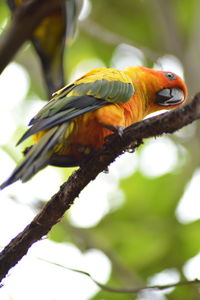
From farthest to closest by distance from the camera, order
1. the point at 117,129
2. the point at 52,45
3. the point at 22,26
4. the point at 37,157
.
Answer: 1. the point at 52,45
2. the point at 117,129
3. the point at 37,157
4. the point at 22,26

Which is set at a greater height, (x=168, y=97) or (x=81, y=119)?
(x=168, y=97)

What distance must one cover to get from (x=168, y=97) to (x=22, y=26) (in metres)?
2.58

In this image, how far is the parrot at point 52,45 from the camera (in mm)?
3695

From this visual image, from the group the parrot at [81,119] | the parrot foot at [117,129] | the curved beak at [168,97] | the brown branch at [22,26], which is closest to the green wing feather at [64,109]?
the parrot at [81,119]

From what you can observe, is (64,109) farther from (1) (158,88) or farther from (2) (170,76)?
(2) (170,76)

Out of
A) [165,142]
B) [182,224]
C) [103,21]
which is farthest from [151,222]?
[103,21]

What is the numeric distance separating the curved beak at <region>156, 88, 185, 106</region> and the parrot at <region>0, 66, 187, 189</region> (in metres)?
0.18

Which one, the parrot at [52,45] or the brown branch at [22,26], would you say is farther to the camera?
the parrot at [52,45]

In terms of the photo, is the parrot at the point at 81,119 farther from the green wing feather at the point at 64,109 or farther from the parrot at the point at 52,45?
the parrot at the point at 52,45

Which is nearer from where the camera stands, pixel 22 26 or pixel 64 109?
pixel 22 26

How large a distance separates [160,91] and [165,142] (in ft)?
9.64

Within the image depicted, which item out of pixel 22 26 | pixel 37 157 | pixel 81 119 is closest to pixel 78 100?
pixel 81 119

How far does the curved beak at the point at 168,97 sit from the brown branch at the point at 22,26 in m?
2.49

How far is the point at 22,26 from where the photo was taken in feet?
4.11
